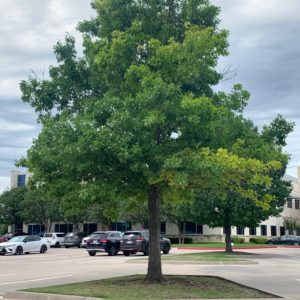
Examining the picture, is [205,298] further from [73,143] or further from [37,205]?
[37,205]

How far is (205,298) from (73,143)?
478 centimetres

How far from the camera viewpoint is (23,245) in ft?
127

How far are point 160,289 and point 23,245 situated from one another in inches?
1066

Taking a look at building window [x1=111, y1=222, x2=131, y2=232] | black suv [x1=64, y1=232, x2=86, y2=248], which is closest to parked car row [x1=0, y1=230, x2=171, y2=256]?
black suv [x1=64, y1=232, x2=86, y2=248]

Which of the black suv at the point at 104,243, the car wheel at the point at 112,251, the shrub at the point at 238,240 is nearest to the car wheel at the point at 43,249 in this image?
the black suv at the point at 104,243

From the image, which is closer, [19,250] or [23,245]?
[19,250]

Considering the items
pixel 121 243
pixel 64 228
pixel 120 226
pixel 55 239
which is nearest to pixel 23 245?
pixel 121 243

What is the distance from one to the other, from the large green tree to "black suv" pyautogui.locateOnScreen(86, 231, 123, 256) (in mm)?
19664

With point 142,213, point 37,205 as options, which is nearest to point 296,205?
point 142,213

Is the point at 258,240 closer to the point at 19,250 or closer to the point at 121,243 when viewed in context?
the point at 121,243

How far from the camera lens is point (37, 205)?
211 ft

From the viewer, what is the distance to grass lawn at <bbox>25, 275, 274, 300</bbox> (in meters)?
12.7

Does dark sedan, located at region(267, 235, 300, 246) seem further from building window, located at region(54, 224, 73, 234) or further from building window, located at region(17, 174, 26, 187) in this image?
building window, located at region(17, 174, 26, 187)

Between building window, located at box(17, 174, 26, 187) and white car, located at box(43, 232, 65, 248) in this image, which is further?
building window, located at box(17, 174, 26, 187)
